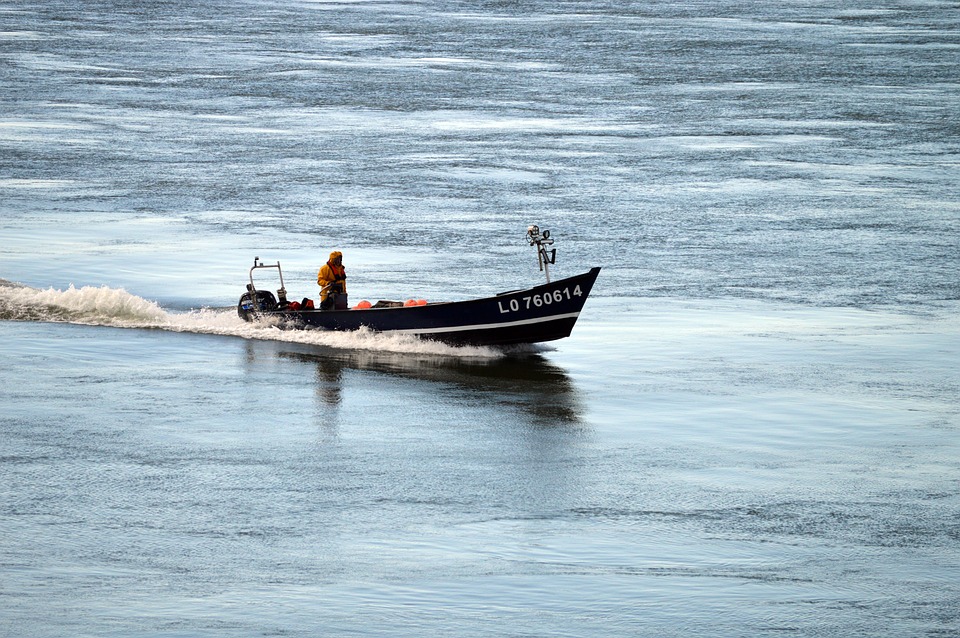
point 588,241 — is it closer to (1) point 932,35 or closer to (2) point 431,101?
(2) point 431,101

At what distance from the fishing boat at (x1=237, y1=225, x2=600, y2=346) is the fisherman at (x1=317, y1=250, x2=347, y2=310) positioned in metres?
0.09

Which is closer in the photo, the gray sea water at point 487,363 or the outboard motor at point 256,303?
the gray sea water at point 487,363

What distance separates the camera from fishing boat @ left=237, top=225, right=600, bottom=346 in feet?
70.0

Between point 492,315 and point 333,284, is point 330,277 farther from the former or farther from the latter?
point 492,315

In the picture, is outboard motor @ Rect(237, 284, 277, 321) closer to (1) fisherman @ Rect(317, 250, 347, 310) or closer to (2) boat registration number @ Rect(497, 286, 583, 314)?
(1) fisherman @ Rect(317, 250, 347, 310)

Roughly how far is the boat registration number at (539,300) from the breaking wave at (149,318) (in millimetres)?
940

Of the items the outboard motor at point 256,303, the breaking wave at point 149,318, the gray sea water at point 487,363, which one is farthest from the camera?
the outboard motor at point 256,303

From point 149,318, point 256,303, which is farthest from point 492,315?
point 149,318

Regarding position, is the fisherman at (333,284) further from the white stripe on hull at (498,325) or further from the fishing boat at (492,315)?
the white stripe on hull at (498,325)

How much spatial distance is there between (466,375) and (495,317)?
101 cm

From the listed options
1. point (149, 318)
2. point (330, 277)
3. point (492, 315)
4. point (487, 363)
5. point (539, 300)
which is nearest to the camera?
point (539, 300)

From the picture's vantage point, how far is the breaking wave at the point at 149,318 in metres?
22.3

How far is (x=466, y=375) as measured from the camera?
21.1 metres

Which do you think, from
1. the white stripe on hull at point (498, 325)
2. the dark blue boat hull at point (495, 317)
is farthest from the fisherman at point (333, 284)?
the white stripe on hull at point (498, 325)
